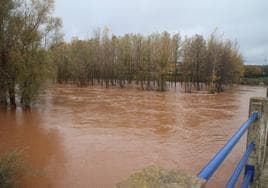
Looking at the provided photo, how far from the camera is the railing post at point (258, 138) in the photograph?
2.62 m

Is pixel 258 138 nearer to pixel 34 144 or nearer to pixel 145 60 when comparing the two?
pixel 34 144

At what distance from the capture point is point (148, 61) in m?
30.3

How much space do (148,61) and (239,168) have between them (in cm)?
2868

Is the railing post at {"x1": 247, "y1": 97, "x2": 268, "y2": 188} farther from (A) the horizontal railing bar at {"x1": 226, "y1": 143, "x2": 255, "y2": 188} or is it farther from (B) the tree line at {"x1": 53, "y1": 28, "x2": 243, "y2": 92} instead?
(B) the tree line at {"x1": 53, "y1": 28, "x2": 243, "y2": 92}

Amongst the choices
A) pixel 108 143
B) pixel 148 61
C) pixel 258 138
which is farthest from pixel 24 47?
pixel 148 61

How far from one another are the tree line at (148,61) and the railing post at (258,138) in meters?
24.8

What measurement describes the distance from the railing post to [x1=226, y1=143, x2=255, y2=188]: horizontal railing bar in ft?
0.25

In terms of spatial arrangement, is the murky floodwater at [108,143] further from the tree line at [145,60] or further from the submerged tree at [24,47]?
the tree line at [145,60]

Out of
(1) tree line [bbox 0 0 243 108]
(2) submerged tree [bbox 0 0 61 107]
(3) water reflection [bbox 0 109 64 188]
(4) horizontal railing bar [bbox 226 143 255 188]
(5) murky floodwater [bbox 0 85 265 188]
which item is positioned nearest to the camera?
(4) horizontal railing bar [bbox 226 143 255 188]

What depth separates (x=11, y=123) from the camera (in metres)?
9.29

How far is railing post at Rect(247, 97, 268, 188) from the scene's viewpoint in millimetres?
2617

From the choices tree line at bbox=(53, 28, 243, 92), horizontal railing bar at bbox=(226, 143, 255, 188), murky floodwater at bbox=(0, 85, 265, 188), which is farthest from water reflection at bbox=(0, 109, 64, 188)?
tree line at bbox=(53, 28, 243, 92)

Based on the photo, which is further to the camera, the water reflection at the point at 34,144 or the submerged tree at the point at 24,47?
the submerged tree at the point at 24,47

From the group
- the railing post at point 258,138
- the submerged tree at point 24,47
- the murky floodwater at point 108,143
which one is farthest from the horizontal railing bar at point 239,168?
the submerged tree at point 24,47
